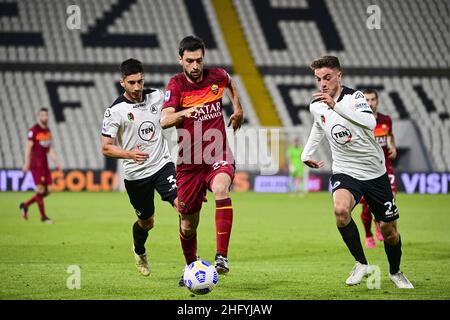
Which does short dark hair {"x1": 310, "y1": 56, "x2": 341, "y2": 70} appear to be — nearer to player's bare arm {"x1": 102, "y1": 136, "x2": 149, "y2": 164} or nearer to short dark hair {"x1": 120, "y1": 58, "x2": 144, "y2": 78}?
player's bare arm {"x1": 102, "y1": 136, "x2": 149, "y2": 164}

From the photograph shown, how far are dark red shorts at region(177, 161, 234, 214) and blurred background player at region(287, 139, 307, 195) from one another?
18.9m

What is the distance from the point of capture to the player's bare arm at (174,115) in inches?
303

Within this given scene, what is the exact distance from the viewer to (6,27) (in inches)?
1367

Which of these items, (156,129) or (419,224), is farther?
(419,224)

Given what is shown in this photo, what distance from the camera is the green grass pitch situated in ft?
25.5

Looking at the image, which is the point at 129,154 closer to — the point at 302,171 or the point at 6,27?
the point at 302,171

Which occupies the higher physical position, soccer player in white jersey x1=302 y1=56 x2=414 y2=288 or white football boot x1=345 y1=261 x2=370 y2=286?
soccer player in white jersey x1=302 y1=56 x2=414 y2=288

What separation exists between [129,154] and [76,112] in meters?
25.1

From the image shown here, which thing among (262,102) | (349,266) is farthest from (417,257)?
(262,102)

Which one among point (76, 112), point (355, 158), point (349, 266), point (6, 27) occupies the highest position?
point (6, 27)

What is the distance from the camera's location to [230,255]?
11227 mm

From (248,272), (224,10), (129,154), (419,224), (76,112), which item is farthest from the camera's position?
(224,10)

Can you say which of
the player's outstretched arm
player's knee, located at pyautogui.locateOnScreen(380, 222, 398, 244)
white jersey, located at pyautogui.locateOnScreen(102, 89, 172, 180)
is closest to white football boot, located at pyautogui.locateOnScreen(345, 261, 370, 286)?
player's knee, located at pyautogui.locateOnScreen(380, 222, 398, 244)

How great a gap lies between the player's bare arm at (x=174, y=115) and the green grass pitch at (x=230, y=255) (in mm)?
1686
